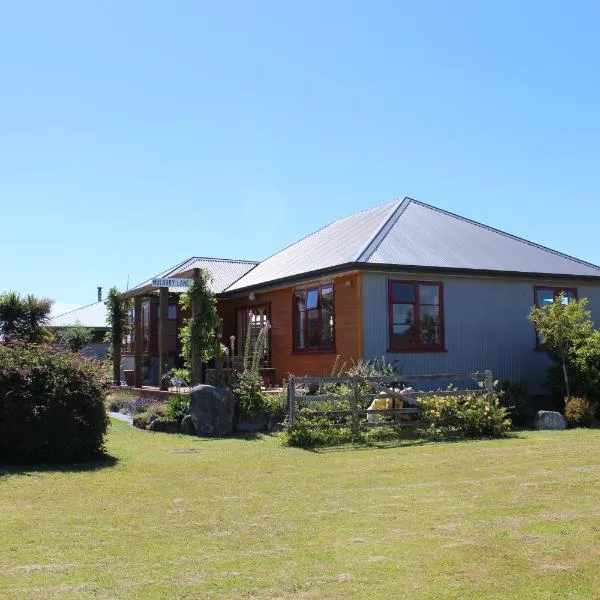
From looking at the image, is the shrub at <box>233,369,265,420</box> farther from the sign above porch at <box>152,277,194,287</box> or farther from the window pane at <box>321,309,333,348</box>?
the window pane at <box>321,309,333,348</box>

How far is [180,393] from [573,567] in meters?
13.0

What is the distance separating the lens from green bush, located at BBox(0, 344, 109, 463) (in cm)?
1062

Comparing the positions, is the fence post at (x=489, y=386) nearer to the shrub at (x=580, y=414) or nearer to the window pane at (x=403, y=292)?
the shrub at (x=580, y=414)

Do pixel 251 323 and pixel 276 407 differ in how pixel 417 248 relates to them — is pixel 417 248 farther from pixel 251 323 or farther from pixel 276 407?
pixel 251 323

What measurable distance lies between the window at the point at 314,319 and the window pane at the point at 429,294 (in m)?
2.37

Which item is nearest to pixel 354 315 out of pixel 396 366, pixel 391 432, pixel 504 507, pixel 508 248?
pixel 396 366

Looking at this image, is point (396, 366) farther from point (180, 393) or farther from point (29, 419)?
point (29, 419)

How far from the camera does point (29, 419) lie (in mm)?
10578

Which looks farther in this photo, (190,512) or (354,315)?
(354,315)

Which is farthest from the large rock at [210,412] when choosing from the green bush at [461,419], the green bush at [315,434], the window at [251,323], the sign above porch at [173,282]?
the window at [251,323]

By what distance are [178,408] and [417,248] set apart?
7.60 metres

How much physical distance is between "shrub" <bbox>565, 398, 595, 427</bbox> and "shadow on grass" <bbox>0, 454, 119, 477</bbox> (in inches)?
413

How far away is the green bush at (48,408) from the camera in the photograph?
10617mm

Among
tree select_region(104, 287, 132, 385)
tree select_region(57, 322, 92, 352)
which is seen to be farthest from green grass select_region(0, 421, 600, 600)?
tree select_region(57, 322, 92, 352)
